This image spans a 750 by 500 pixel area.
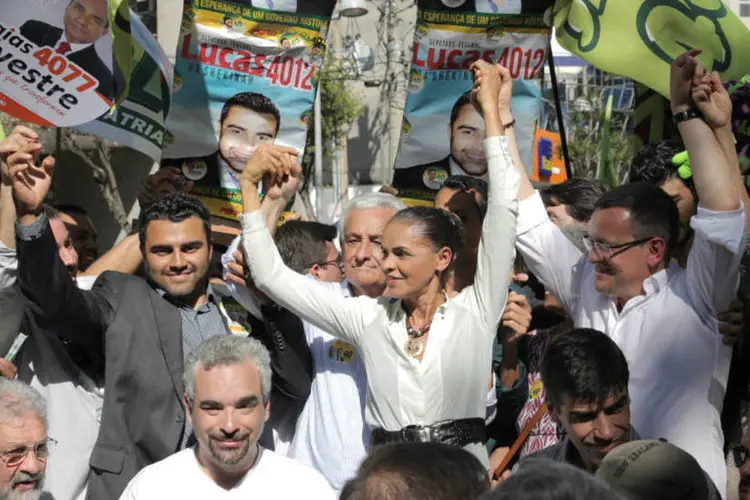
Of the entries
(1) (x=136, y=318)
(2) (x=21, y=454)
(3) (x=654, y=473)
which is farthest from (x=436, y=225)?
(3) (x=654, y=473)

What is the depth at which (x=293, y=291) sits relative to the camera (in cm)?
425

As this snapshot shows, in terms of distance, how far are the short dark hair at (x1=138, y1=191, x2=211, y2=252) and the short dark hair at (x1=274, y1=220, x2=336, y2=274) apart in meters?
0.59

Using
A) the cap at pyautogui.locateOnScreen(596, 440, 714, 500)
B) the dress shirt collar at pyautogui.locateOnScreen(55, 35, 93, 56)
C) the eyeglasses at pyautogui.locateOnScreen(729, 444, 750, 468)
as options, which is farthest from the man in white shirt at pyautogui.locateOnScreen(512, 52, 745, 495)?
the dress shirt collar at pyautogui.locateOnScreen(55, 35, 93, 56)

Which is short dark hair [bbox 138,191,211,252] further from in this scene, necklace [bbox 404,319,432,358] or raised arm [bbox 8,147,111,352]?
necklace [bbox 404,319,432,358]

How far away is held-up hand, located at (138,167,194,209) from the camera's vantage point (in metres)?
5.58

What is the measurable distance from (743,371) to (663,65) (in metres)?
1.85

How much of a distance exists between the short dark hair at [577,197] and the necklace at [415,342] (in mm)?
1416

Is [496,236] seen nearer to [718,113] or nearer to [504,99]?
[504,99]

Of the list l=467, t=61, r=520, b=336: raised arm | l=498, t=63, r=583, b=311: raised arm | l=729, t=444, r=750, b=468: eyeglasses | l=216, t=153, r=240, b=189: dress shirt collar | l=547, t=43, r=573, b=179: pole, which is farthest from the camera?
l=547, t=43, r=573, b=179: pole

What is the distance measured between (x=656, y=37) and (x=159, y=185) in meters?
2.35

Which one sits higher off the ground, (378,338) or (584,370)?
(584,370)

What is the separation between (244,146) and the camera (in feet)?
19.5

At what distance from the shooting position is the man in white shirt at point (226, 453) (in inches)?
155

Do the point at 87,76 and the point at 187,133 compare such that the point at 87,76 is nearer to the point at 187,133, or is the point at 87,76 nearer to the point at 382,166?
the point at 187,133
